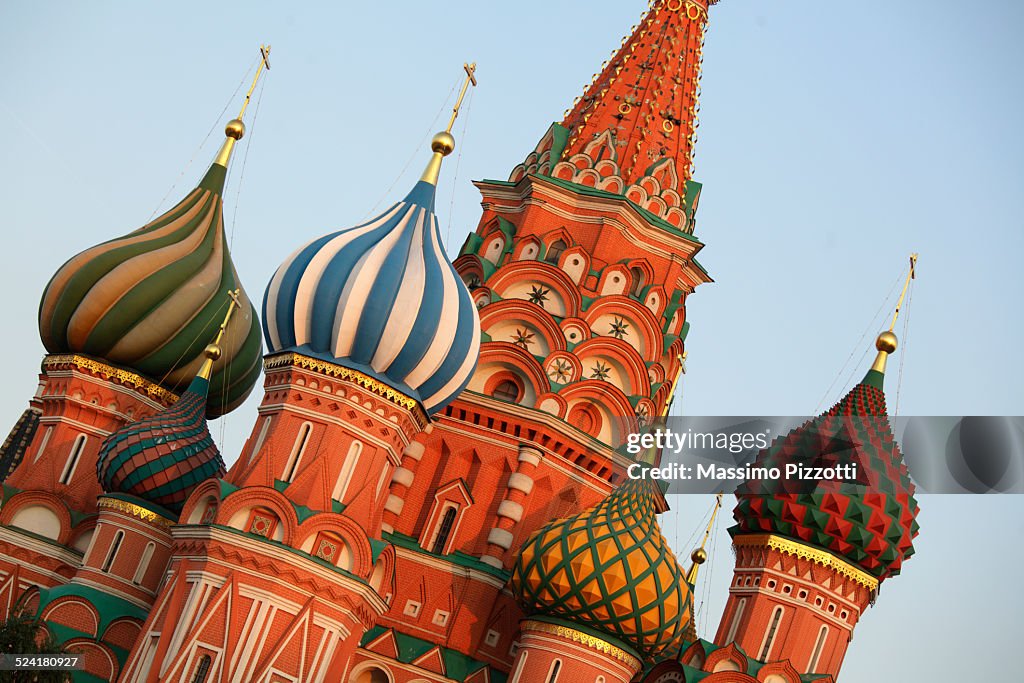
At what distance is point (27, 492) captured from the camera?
23844mm

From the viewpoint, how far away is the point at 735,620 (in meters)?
22.3

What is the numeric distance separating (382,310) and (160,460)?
4.23 m

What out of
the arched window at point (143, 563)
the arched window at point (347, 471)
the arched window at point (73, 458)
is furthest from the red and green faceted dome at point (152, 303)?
the arched window at point (347, 471)

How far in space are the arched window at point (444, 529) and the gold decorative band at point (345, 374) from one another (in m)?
2.43

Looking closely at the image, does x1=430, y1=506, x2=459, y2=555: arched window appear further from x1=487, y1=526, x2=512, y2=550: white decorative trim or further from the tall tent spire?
the tall tent spire

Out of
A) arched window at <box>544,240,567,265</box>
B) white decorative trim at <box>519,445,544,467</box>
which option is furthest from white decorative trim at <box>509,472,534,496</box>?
arched window at <box>544,240,567,265</box>

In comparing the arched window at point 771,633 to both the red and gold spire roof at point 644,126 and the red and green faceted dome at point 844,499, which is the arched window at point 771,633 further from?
the red and gold spire roof at point 644,126

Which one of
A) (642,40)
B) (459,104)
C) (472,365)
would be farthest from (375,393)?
(642,40)

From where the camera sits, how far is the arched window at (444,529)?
22.4m

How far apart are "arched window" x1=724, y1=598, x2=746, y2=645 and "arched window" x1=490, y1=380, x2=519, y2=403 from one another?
4214mm

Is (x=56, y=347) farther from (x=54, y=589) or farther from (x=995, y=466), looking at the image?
(x=995, y=466)

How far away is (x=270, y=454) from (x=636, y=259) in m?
6.77

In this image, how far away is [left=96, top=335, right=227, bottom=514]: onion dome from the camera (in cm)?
2241

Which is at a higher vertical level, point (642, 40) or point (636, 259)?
point (642, 40)
